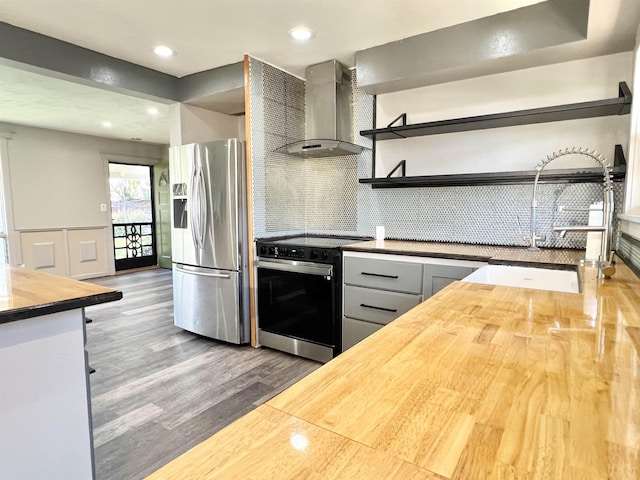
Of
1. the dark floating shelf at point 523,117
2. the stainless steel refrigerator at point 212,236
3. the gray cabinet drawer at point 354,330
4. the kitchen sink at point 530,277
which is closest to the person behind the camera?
the kitchen sink at point 530,277

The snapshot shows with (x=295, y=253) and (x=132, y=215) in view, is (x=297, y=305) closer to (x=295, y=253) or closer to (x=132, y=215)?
(x=295, y=253)

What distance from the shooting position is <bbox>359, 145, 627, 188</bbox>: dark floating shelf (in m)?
2.11

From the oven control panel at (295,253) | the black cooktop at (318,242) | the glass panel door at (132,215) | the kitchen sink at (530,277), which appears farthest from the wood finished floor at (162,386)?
the glass panel door at (132,215)

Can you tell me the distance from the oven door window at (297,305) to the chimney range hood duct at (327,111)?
3.50 feet

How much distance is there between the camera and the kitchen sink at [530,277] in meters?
1.76

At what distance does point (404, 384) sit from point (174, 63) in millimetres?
3273

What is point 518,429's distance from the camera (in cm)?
52

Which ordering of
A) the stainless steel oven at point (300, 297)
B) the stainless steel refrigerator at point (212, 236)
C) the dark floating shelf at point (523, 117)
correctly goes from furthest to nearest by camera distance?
the stainless steel refrigerator at point (212, 236), the stainless steel oven at point (300, 297), the dark floating shelf at point (523, 117)

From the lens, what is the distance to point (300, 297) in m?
2.79

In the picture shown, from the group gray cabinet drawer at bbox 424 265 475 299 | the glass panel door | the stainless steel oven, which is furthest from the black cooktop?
the glass panel door

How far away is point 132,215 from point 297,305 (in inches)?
201

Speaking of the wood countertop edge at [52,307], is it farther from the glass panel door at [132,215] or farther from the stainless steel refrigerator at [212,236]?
the glass panel door at [132,215]

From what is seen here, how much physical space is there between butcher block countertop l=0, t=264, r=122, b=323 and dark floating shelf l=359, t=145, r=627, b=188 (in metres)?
2.09

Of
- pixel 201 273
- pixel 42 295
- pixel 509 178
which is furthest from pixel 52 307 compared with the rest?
pixel 509 178
